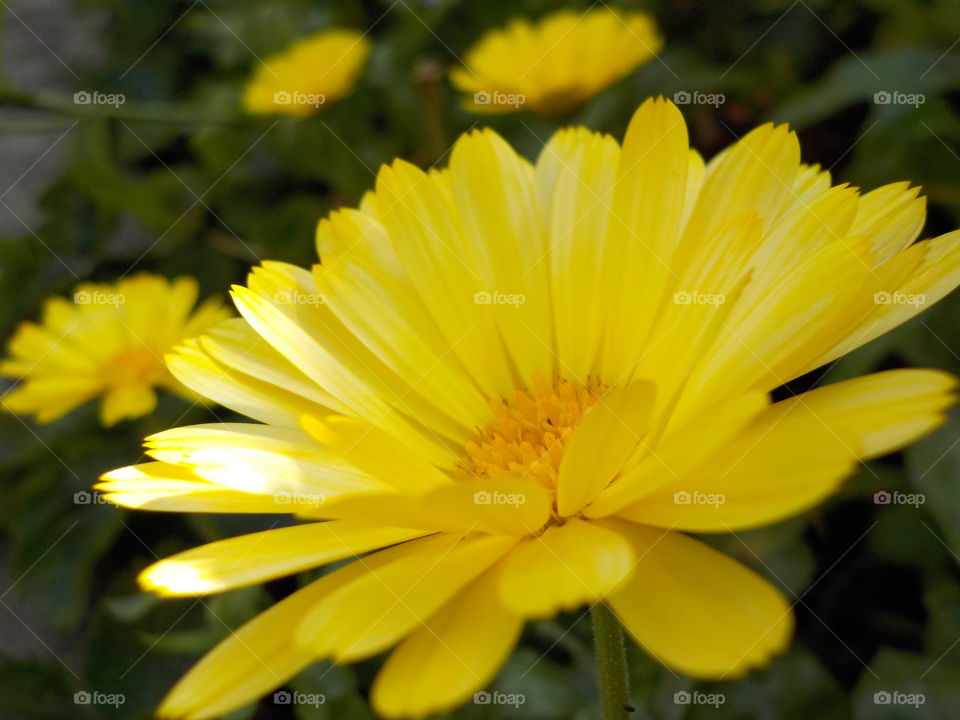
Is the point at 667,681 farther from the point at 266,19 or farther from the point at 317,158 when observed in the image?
the point at 266,19

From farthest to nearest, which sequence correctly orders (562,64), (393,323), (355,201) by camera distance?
1. (355,201)
2. (562,64)
3. (393,323)

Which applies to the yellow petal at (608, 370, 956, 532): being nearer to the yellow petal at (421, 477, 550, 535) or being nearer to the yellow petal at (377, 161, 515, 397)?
the yellow petal at (421, 477, 550, 535)

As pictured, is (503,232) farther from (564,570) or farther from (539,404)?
(564,570)

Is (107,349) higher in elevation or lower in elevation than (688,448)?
higher

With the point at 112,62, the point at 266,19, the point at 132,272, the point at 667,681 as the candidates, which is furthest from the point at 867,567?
the point at 112,62

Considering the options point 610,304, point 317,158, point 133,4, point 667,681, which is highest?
point 133,4

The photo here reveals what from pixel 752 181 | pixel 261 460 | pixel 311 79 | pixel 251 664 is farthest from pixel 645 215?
pixel 311 79

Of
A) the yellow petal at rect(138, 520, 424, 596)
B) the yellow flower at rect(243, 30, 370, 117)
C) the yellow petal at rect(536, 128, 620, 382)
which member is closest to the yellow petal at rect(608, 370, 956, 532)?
the yellow petal at rect(138, 520, 424, 596)
